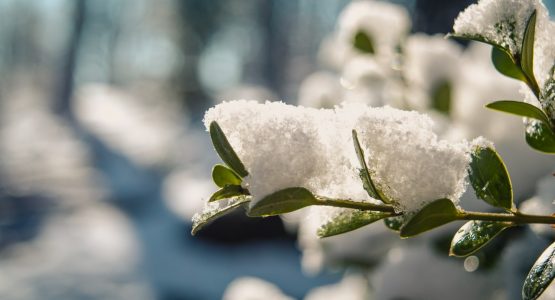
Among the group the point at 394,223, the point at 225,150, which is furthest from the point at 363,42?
the point at 225,150

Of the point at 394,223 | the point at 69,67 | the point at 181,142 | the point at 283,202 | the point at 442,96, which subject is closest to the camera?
the point at 283,202

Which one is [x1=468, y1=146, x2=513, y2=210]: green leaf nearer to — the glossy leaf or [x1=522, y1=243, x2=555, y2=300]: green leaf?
[x1=522, y1=243, x2=555, y2=300]: green leaf

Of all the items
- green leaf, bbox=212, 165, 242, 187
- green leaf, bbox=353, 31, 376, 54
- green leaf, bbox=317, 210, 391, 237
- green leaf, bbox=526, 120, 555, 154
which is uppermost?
green leaf, bbox=353, 31, 376, 54

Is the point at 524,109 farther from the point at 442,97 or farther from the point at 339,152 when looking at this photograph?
the point at 442,97

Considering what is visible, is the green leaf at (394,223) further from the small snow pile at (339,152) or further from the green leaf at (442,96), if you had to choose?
the green leaf at (442,96)

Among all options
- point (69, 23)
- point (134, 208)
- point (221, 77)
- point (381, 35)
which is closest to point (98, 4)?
point (69, 23)

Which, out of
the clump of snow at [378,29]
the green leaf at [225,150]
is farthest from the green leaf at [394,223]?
the clump of snow at [378,29]

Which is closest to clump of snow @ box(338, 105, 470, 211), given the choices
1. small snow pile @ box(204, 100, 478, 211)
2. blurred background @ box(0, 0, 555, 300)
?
Result: small snow pile @ box(204, 100, 478, 211)
